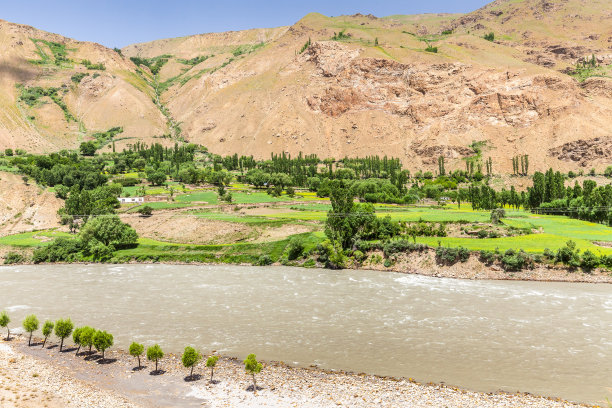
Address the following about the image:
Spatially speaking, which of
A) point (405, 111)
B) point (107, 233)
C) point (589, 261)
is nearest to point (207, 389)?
point (589, 261)

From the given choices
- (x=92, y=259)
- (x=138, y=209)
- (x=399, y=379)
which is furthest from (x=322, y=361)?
(x=138, y=209)

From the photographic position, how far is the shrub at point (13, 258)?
61.0 meters

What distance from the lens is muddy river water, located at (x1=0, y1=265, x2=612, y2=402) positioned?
80.7 ft

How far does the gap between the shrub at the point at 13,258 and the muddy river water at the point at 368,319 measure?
37.5ft

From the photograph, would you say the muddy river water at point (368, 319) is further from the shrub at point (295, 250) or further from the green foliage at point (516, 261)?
the shrub at point (295, 250)

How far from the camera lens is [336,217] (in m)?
56.2

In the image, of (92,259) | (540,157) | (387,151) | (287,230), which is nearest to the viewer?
(92,259)

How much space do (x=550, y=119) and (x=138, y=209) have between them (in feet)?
457

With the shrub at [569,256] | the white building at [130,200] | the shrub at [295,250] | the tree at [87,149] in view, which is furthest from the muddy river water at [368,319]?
the tree at [87,149]

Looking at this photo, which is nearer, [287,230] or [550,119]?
[287,230]

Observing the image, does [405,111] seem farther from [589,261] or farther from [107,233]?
[107,233]

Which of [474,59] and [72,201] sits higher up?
[474,59]

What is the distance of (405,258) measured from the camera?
51.8 metres

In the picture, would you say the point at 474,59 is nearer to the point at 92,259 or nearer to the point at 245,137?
the point at 245,137
